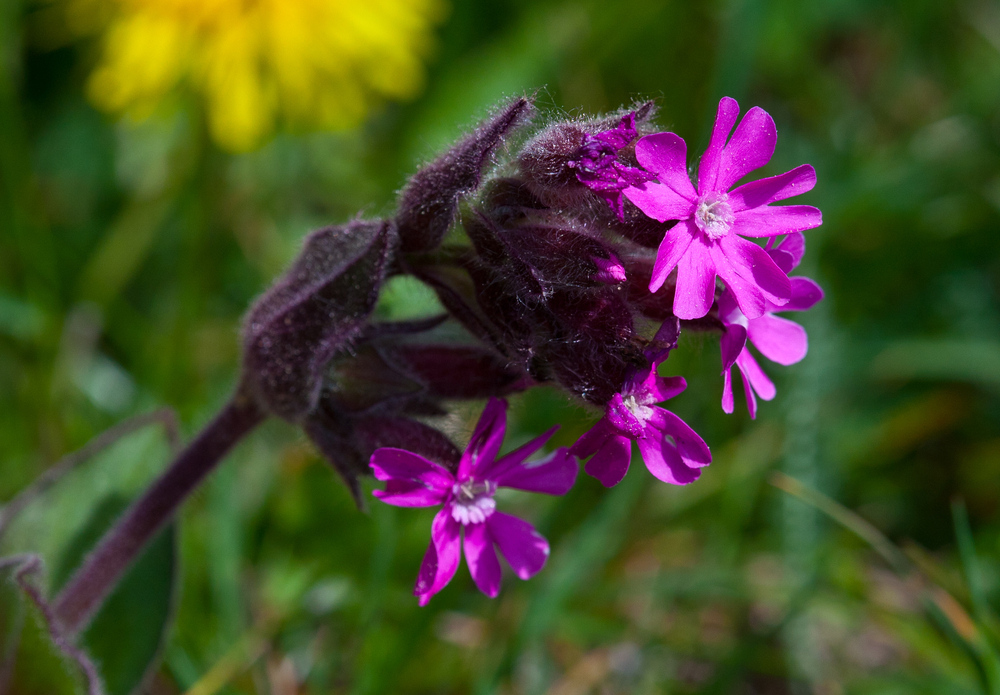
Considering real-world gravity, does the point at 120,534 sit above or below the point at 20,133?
below

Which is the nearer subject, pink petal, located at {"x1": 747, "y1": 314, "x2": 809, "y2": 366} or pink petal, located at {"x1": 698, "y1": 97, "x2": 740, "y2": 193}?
pink petal, located at {"x1": 698, "y1": 97, "x2": 740, "y2": 193}

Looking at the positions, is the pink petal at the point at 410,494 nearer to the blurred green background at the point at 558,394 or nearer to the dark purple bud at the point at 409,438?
the dark purple bud at the point at 409,438

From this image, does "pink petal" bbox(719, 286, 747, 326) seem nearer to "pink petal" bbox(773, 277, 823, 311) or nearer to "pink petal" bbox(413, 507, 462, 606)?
"pink petal" bbox(773, 277, 823, 311)

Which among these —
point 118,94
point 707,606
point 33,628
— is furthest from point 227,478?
point 118,94

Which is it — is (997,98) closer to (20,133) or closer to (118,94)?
(118,94)

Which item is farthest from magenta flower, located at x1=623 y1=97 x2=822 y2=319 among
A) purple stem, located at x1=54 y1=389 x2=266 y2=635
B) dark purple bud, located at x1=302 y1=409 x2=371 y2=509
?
purple stem, located at x1=54 y1=389 x2=266 y2=635

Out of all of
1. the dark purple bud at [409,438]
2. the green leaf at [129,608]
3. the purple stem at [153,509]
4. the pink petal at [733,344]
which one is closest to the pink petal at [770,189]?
the pink petal at [733,344]
